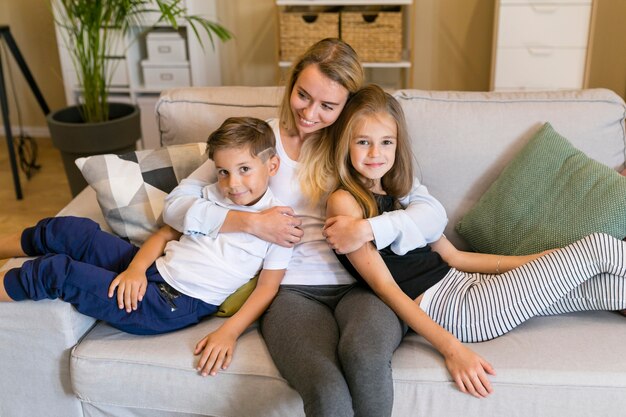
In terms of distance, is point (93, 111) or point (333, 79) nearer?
point (333, 79)

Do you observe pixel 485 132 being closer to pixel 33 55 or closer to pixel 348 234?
pixel 348 234

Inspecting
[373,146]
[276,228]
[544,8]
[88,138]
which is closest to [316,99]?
[373,146]

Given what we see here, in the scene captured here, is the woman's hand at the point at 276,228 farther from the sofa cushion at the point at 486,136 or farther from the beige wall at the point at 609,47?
the beige wall at the point at 609,47

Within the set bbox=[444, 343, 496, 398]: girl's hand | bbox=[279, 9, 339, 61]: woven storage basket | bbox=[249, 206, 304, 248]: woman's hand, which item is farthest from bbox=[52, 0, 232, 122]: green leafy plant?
bbox=[444, 343, 496, 398]: girl's hand

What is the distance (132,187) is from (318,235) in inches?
19.8

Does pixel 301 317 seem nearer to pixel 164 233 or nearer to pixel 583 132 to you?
pixel 164 233

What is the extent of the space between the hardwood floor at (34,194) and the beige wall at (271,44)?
1.71 feet

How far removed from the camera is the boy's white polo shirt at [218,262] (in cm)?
153

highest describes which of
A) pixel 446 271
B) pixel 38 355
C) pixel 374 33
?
pixel 374 33

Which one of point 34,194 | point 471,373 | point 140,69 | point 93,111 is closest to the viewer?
point 471,373

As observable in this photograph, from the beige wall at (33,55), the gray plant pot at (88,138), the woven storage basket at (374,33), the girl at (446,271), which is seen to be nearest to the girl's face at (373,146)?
the girl at (446,271)

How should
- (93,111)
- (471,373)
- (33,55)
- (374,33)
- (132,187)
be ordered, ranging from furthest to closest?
(33,55)
(374,33)
(93,111)
(132,187)
(471,373)

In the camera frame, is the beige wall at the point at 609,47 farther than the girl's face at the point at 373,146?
Yes

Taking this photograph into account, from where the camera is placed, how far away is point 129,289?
4.82ft
